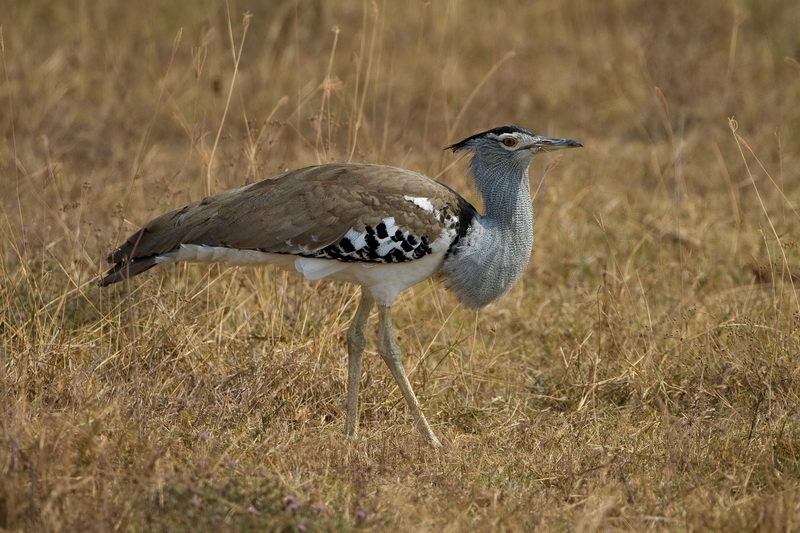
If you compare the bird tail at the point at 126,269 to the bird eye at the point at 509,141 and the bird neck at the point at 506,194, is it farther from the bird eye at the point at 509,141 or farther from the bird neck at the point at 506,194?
the bird eye at the point at 509,141

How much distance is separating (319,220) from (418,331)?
123 cm

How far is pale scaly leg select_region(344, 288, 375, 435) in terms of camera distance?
4.03m

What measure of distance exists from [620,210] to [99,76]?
4.03 m

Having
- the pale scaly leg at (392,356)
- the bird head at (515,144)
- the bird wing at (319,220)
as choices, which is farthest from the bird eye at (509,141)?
the pale scaly leg at (392,356)

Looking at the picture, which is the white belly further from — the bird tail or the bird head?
the bird head

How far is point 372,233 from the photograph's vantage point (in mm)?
3895

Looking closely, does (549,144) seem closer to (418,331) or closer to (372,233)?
(372,233)

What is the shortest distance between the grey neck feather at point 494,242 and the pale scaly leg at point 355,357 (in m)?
0.36

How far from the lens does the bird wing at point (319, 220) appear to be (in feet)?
12.8

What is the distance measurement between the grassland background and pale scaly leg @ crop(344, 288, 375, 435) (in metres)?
0.11

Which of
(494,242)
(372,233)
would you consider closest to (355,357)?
(372,233)

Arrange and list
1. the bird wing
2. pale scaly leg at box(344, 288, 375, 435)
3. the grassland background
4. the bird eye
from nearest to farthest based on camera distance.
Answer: the grassland background
the bird wing
pale scaly leg at box(344, 288, 375, 435)
the bird eye

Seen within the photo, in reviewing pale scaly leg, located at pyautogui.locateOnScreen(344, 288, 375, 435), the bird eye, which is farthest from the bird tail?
the bird eye

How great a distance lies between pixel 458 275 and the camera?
160 inches
